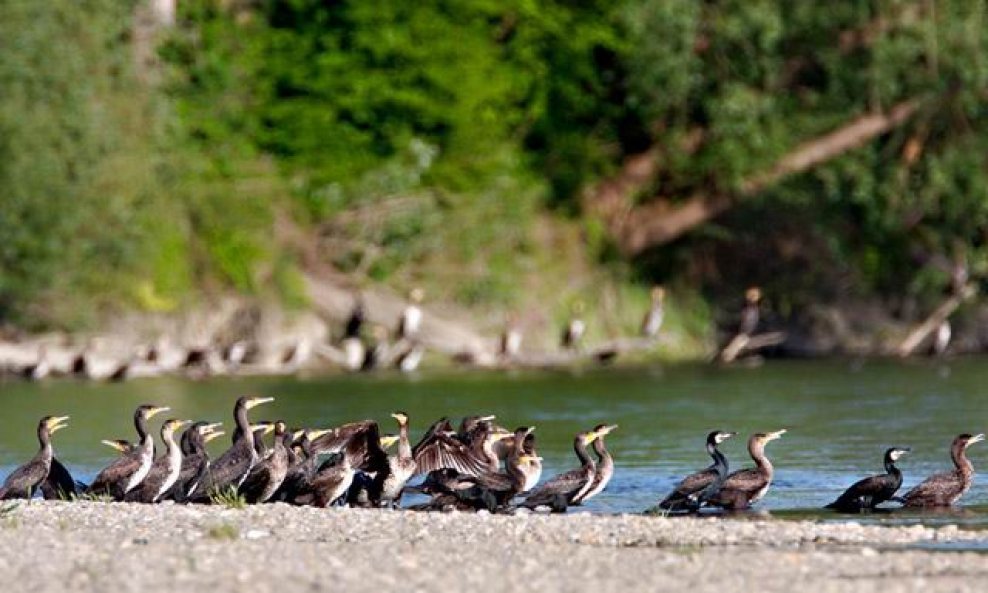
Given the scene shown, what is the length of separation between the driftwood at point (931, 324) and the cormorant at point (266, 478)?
28.5 meters

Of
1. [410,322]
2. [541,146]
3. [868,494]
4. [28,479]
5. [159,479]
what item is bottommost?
[410,322]

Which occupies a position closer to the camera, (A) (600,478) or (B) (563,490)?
(B) (563,490)

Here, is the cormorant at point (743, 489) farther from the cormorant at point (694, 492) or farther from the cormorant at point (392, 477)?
the cormorant at point (392, 477)

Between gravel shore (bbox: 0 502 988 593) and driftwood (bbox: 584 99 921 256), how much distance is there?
3159 centimetres

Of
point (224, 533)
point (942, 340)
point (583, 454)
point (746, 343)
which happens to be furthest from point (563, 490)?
point (942, 340)

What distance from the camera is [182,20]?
5119 cm

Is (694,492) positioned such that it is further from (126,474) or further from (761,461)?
(126,474)

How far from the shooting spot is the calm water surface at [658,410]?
80.7ft

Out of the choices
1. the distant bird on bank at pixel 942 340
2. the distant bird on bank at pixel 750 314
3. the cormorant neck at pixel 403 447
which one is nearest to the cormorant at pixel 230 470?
the cormorant neck at pixel 403 447

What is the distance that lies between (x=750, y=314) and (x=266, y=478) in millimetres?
28454

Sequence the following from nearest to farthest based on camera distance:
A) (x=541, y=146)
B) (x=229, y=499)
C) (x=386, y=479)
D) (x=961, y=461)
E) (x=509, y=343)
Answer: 1. (x=229, y=499)
2. (x=961, y=461)
3. (x=386, y=479)
4. (x=509, y=343)
5. (x=541, y=146)

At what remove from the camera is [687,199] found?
171ft

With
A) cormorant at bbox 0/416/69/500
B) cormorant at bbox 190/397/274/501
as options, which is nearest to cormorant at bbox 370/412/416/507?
cormorant at bbox 190/397/274/501

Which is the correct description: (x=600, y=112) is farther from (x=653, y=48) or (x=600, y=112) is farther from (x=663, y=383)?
(x=663, y=383)
